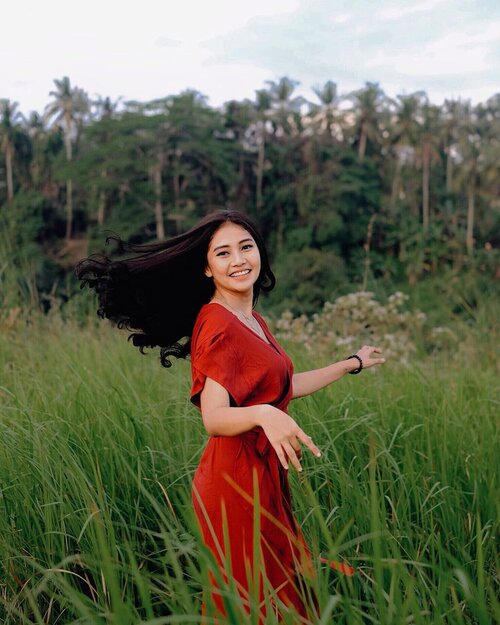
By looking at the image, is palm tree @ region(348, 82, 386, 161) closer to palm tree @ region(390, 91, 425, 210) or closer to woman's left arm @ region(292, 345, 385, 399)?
palm tree @ region(390, 91, 425, 210)

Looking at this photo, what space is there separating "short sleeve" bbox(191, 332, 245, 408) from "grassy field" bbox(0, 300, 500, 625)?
0.32 metres

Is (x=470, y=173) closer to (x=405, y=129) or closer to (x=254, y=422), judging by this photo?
(x=405, y=129)

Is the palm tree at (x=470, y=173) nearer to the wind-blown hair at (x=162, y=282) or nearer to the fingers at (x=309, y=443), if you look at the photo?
the wind-blown hair at (x=162, y=282)

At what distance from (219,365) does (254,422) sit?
0.86 ft

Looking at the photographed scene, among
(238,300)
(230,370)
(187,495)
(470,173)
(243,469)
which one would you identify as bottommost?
(243,469)

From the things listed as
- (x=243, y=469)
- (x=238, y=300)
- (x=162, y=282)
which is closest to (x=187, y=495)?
(x=243, y=469)

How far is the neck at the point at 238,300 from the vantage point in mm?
2225

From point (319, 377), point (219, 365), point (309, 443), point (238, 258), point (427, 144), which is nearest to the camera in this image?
point (309, 443)

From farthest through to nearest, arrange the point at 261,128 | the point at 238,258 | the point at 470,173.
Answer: the point at 261,128
the point at 470,173
the point at 238,258

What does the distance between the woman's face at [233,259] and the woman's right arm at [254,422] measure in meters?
0.35

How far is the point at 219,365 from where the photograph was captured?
6.47ft

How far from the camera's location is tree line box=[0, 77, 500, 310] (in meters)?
44.8

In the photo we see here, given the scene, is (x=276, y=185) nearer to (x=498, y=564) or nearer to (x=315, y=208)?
(x=315, y=208)

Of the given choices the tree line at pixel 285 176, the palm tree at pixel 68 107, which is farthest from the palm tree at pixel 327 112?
the palm tree at pixel 68 107
